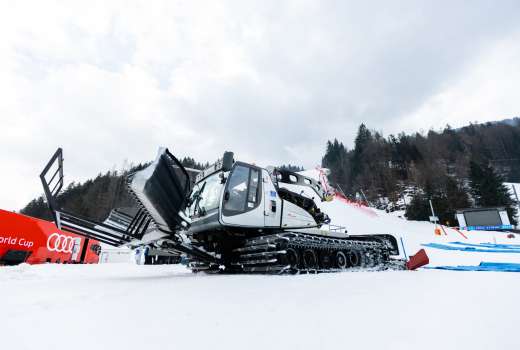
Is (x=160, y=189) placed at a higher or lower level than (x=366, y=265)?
higher

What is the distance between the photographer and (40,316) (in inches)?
69.7

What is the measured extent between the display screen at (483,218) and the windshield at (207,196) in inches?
1173

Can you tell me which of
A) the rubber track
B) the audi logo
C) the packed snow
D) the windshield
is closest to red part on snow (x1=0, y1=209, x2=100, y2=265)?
the audi logo

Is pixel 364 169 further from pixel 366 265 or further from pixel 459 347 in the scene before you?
pixel 459 347

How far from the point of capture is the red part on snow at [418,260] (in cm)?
566

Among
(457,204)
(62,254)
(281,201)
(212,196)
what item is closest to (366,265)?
(281,201)

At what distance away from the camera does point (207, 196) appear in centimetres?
551

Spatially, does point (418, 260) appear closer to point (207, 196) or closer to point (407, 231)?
point (207, 196)

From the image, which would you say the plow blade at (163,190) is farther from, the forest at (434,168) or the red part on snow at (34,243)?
the forest at (434,168)

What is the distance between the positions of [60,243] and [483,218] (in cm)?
3377

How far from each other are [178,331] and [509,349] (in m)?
1.57

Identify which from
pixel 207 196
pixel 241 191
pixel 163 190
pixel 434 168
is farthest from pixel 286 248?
pixel 434 168

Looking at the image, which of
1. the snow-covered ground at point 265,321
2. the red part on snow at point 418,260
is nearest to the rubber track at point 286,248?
the red part on snow at point 418,260

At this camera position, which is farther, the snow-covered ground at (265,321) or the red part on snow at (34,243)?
the red part on snow at (34,243)
